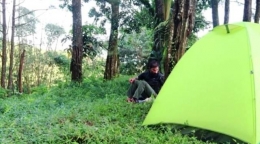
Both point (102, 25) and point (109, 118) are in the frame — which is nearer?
point (109, 118)

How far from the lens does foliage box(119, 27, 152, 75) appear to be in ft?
29.7

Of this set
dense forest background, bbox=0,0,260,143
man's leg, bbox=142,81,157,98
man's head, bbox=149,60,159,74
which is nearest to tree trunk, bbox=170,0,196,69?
dense forest background, bbox=0,0,260,143

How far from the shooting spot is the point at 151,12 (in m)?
9.32

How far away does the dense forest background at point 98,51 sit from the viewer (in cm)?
468

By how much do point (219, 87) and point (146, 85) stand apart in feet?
6.27

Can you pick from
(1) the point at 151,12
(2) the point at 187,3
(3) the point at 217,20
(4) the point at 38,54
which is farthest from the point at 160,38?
(4) the point at 38,54

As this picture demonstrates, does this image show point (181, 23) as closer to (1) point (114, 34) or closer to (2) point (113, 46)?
(1) point (114, 34)

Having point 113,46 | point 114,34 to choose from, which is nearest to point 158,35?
point 114,34

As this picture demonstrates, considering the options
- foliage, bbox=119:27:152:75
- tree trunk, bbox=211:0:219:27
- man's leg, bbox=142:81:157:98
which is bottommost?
man's leg, bbox=142:81:157:98

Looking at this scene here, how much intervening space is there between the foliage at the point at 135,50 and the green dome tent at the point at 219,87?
434 cm

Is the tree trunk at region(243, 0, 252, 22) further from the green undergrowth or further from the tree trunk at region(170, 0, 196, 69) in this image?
the green undergrowth

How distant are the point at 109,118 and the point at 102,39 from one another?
643cm

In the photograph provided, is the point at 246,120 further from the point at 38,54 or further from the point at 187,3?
the point at 38,54

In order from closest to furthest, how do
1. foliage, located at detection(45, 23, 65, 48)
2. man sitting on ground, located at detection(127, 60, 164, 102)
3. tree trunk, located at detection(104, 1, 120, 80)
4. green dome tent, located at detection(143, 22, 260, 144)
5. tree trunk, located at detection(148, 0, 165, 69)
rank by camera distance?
1. green dome tent, located at detection(143, 22, 260, 144)
2. man sitting on ground, located at detection(127, 60, 164, 102)
3. tree trunk, located at detection(148, 0, 165, 69)
4. tree trunk, located at detection(104, 1, 120, 80)
5. foliage, located at detection(45, 23, 65, 48)
